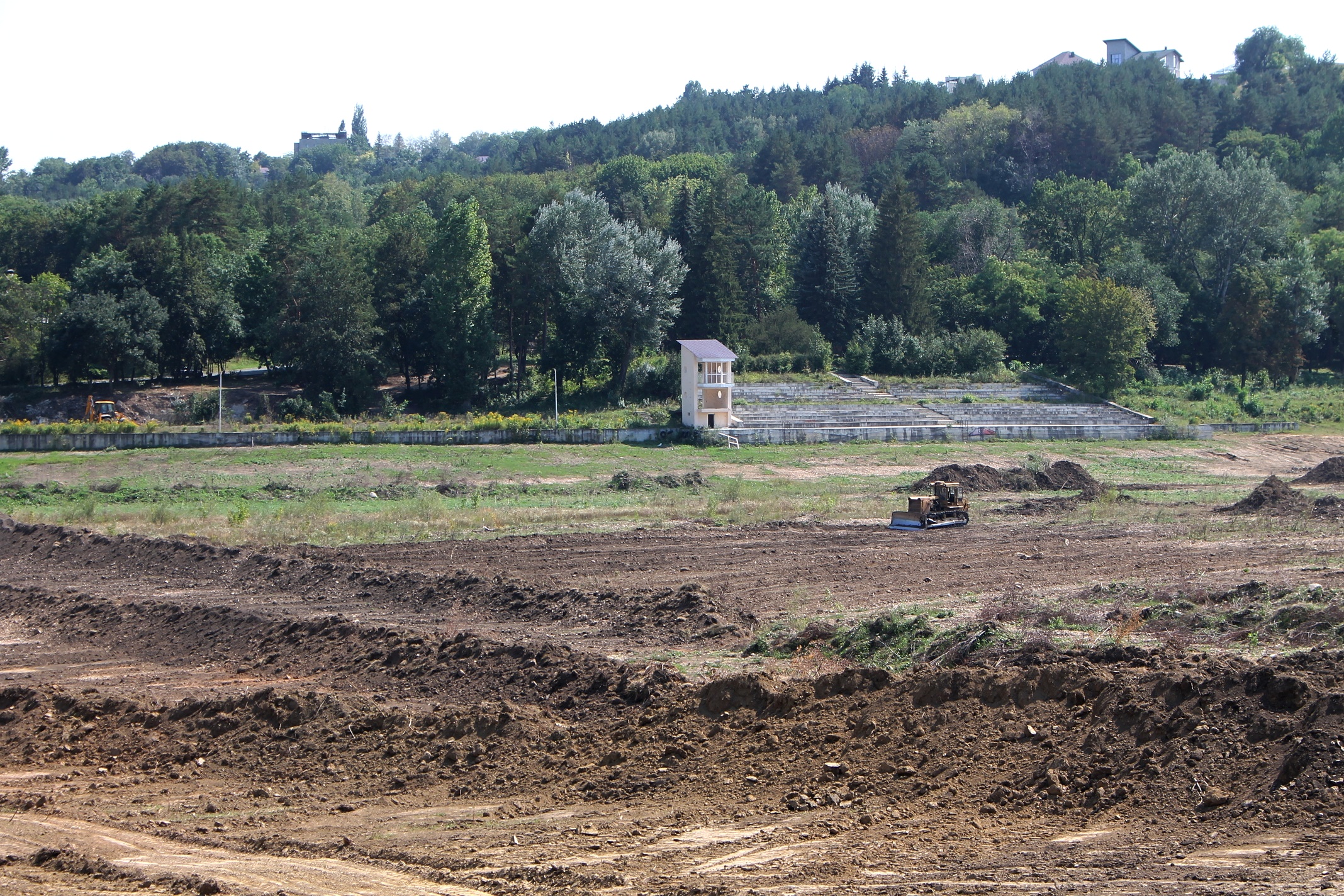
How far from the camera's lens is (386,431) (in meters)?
51.0

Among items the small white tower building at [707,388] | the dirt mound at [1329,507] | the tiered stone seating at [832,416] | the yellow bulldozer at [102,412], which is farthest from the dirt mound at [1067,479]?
the yellow bulldozer at [102,412]

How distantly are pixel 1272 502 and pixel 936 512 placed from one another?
9958mm

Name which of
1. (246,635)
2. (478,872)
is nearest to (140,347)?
(246,635)

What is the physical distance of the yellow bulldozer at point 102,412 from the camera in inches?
2249

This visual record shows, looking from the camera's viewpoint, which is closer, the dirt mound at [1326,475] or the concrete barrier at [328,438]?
the dirt mound at [1326,475]

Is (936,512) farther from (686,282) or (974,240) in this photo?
(974,240)

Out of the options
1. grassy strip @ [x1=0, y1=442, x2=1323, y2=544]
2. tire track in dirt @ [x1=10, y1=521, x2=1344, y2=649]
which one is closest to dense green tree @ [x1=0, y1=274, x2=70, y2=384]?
grassy strip @ [x1=0, y1=442, x2=1323, y2=544]

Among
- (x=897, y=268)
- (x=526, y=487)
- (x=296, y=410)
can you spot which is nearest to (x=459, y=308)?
(x=296, y=410)

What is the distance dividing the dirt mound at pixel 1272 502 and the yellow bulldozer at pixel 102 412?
48657mm

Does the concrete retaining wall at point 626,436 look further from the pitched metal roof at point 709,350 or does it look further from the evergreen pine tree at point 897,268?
the evergreen pine tree at point 897,268

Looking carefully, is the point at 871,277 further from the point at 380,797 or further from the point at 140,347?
the point at 380,797

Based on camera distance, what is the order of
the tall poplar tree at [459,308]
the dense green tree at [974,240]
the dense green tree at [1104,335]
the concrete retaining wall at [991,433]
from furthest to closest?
1. the dense green tree at [974,240]
2. the dense green tree at [1104,335]
3. the tall poplar tree at [459,308]
4. the concrete retaining wall at [991,433]

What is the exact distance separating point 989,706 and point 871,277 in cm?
7018

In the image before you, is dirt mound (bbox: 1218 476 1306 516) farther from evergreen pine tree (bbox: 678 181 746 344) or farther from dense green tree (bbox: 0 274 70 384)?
dense green tree (bbox: 0 274 70 384)
